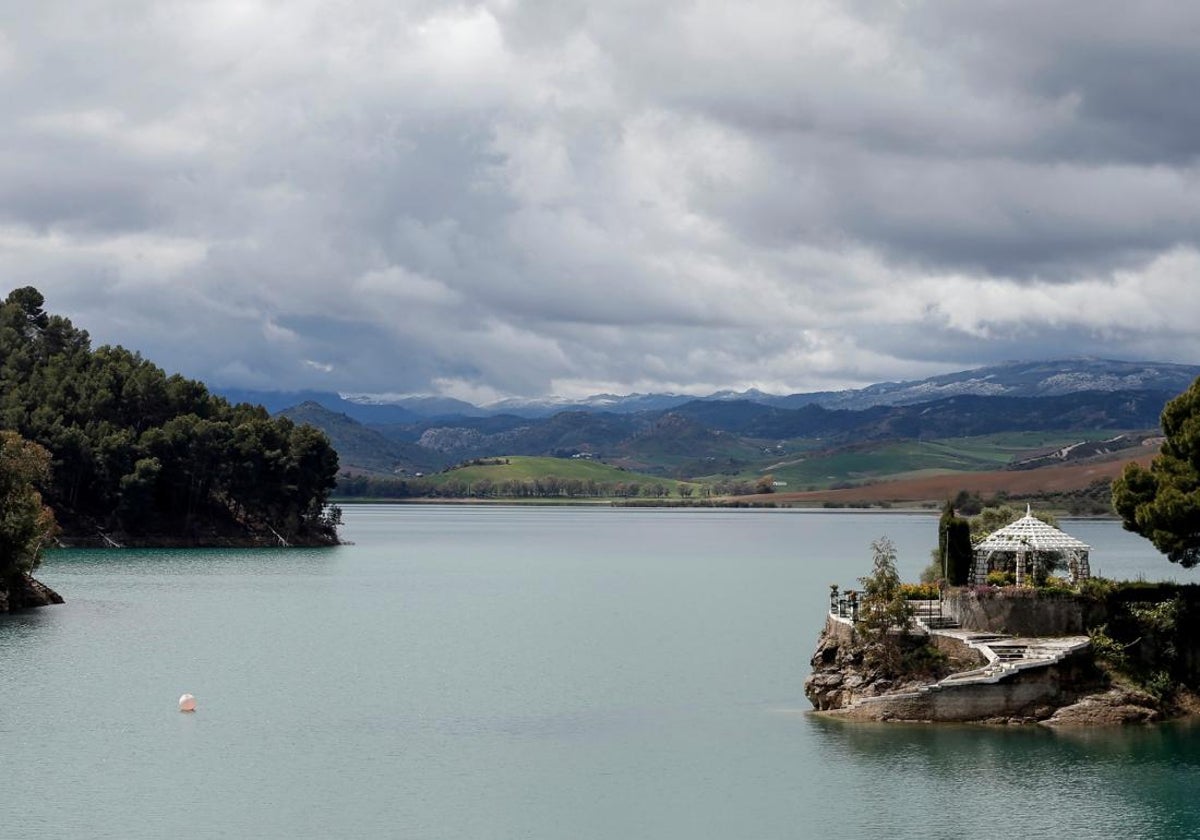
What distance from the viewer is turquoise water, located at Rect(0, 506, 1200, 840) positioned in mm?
44188

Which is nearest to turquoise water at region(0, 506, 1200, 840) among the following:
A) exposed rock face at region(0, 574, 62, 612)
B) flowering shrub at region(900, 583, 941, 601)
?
exposed rock face at region(0, 574, 62, 612)

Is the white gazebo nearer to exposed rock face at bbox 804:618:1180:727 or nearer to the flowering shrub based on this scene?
the flowering shrub

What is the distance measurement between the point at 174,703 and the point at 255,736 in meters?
8.66

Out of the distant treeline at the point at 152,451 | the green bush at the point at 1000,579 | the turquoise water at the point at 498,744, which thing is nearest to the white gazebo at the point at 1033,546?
the green bush at the point at 1000,579

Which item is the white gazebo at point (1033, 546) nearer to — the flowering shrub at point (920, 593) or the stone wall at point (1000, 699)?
the flowering shrub at point (920, 593)

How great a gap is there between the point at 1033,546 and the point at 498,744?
23.0 m

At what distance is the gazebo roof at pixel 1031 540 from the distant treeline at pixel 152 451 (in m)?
130

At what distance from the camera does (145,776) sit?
49.6 meters

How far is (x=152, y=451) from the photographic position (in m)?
176

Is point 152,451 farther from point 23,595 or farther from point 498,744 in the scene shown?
point 498,744

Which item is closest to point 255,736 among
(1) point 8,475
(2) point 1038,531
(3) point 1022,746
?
(3) point 1022,746

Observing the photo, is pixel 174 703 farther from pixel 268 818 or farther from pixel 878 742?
pixel 878 742

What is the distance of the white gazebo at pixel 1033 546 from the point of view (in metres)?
58.8

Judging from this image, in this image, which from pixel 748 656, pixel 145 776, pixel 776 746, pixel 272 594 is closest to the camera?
pixel 145 776
